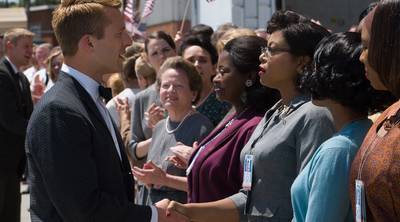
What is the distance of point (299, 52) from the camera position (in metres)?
3.70

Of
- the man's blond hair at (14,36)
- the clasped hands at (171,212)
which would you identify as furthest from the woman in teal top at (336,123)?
the man's blond hair at (14,36)

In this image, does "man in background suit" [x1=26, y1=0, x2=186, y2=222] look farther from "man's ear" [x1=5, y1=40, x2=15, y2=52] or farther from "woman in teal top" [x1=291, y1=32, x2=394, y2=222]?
"man's ear" [x1=5, y1=40, x2=15, y2=52]

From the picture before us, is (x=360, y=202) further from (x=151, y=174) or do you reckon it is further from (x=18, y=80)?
(x=18, y=80)

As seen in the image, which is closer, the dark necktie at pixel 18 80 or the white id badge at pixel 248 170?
the white id badge at pixel 248 170

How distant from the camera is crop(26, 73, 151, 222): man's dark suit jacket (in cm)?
309

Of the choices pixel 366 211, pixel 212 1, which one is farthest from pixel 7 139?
pixel 366 211

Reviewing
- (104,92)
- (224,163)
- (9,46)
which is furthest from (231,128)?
(9,46)

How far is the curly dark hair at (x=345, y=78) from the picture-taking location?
119 inches

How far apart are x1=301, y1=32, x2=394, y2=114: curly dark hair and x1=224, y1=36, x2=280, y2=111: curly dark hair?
3.84 feet

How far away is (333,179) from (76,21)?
1249 mm

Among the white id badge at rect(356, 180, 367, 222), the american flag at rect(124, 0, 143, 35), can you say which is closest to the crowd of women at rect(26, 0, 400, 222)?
the white id badge at rect(356, 180, 367, 222)

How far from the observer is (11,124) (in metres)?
7.73

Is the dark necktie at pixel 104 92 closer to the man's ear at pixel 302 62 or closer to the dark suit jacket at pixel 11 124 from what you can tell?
the man's ear at pixel 302 62

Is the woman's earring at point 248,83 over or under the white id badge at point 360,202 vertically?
under
